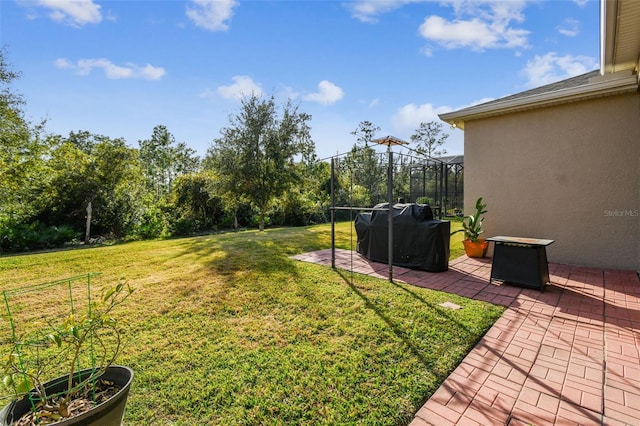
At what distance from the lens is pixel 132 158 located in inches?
439

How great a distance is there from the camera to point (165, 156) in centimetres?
2852

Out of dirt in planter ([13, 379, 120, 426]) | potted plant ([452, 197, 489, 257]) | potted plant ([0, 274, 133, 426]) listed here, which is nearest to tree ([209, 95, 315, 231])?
potted plant ([452, 197, 489, 257])

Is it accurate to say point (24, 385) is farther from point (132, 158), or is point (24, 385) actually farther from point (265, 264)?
point (132, 158)

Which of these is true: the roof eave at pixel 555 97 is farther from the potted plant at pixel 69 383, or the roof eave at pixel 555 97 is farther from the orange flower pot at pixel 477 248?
the potted plant at pixel 69 383

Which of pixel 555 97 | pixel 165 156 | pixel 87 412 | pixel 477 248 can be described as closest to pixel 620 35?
pixel 555 97

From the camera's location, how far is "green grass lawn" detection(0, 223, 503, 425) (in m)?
1.88

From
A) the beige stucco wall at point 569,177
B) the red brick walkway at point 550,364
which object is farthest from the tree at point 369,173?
the beige stucco wall at point 569,177

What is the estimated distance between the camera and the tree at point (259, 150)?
10.4 metres

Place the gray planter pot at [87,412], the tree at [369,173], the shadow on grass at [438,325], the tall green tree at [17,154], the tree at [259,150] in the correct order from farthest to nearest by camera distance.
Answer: the tree at [259,150] → the tall green tree at [17,154] → the tree at [369,173] → the shadow on grass at [438,325] → the gray planter pot at [87,412]

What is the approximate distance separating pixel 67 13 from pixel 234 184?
237 inches

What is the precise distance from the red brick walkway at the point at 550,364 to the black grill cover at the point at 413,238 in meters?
0.85

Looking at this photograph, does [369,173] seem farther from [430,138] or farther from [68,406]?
[430,138]

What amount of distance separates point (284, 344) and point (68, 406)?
1.59m

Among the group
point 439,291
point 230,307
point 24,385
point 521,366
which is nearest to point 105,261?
point 230,307
